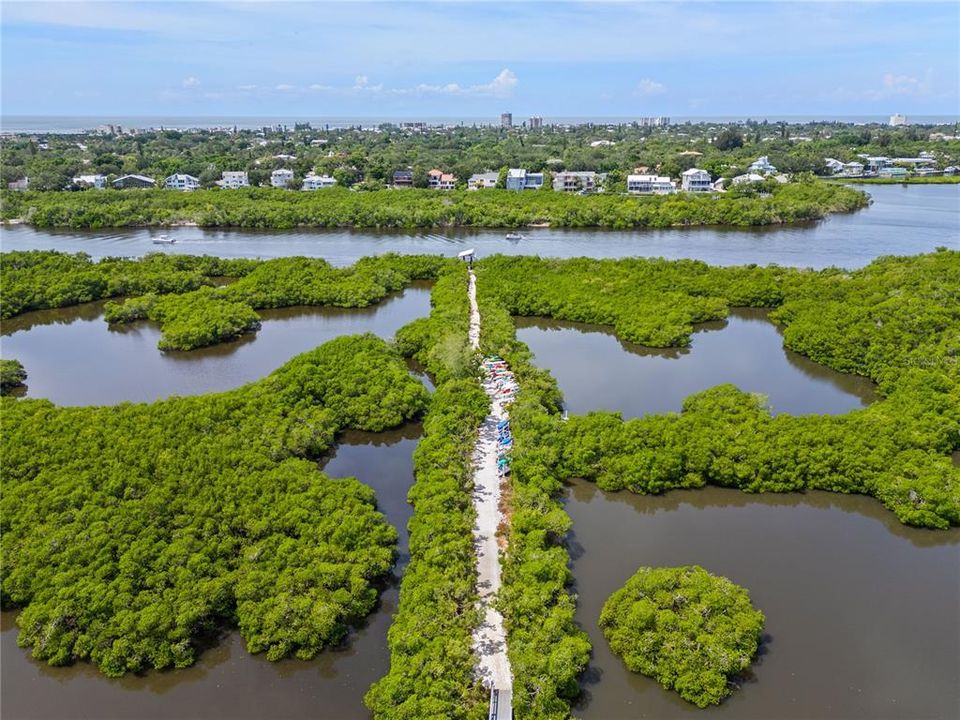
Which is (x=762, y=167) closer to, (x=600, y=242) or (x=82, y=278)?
(x=600, y=242)

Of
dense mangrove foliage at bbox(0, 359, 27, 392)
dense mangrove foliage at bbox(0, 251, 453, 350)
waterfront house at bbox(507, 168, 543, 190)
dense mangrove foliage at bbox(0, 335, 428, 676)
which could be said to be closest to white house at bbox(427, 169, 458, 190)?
waterfront house at bbox(507, 168, 543, 190)

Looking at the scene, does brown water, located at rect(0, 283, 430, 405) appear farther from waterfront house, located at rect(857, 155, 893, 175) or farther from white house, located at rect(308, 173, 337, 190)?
waterfront house, located at rect(857, 155, 893, 175)

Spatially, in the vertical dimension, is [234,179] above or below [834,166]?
below

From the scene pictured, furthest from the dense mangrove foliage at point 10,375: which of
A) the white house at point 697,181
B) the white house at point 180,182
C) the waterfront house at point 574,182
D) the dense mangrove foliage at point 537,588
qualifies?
the white house at point 697,181

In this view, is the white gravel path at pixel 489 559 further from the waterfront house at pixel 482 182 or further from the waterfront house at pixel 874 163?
the waterfront house at pixel 874 163

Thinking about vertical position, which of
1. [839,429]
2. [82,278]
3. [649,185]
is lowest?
[839,429]

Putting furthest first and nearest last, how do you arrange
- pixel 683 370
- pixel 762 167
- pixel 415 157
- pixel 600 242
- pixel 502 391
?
pixel 415 157 → pixel 762 167 → pixel 600 242 → pixel 683 370 → pixel 502 391

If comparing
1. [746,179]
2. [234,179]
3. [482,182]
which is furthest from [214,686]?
[234,179]

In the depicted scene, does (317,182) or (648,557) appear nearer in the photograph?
(648,557)
